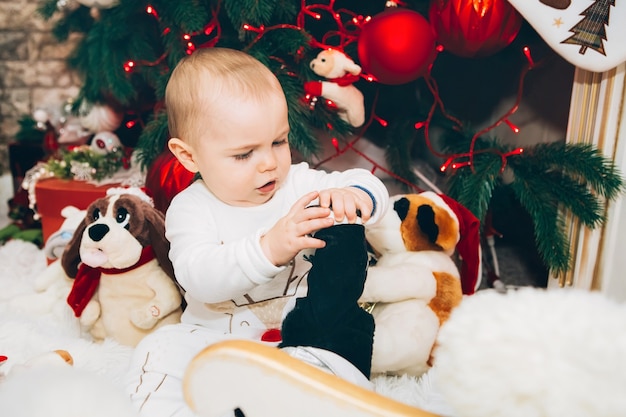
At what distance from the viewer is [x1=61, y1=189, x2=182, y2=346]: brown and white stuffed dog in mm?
940

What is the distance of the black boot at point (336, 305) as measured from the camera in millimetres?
712

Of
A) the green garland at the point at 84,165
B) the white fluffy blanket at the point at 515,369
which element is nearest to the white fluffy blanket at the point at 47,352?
the white fluffy blanket at the point at 515,369

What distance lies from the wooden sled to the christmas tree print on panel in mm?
779

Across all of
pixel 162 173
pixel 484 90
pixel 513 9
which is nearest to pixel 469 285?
pixel 513 9

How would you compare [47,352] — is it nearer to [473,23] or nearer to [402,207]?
[402,207]

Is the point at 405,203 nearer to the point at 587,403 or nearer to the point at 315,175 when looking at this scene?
the point at 315,175

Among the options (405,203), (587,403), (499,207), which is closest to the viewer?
(587,403)

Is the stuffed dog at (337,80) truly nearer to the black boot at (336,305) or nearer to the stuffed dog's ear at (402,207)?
the stuffed dog's ear at (402,207)

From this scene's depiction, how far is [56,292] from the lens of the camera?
1.13 m

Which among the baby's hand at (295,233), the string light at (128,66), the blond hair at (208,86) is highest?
the blond hair at (208,86)

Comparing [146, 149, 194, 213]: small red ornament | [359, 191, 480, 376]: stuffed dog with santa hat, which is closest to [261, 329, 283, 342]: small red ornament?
[359, 191, 480, 376]: stuffed dog with santa hat

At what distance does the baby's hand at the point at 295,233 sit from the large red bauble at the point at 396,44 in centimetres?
44

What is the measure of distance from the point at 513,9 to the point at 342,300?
2.20ft

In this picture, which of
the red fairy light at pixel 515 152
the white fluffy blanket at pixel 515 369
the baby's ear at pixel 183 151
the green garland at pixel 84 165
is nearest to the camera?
the white fluffy blanket at pixel 515 369
